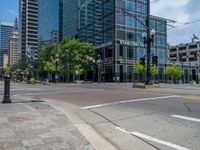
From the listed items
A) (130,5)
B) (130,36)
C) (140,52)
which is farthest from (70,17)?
(140,52)

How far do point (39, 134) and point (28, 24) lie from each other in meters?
174

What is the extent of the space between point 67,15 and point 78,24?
11.2m

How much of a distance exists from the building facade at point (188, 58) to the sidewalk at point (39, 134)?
97.4m

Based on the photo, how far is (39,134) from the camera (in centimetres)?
751

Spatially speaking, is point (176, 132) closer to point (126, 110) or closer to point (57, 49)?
point (126, 110)

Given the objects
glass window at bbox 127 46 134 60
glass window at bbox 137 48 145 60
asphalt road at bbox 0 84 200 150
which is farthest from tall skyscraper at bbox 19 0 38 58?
asphalt road at bbox 0 84 200 150

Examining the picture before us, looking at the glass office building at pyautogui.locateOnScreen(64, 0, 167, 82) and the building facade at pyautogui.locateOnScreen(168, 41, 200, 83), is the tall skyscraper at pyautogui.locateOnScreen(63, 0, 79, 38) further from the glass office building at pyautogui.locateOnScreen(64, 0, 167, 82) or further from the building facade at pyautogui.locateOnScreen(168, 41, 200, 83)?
the building facade at pyautogui.locateOnScreen(168, 41, 200, 83)

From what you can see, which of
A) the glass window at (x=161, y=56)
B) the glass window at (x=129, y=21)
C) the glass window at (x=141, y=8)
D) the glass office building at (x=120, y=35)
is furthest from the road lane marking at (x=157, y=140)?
the glass window at (x=161, y=56)

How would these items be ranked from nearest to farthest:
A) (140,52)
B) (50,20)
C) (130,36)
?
(130,36) < (140,52) < (50,20)

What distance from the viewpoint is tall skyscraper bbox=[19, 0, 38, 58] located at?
168750mm

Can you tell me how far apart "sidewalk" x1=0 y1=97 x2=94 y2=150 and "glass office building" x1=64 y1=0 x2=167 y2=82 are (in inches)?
2731

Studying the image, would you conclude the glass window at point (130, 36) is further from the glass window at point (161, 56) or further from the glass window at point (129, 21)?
the glass window at point (161, 56)

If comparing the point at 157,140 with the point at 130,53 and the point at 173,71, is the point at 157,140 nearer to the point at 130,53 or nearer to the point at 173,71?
the point at 130,53

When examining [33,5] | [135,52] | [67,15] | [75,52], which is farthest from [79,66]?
[33,5]
